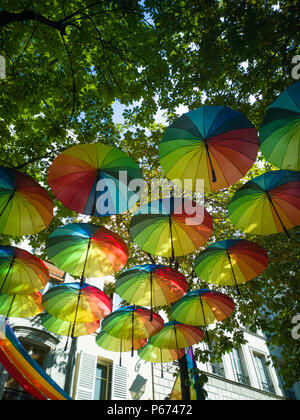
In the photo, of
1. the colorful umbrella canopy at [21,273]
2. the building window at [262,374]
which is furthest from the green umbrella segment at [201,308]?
the building window at [262,374]

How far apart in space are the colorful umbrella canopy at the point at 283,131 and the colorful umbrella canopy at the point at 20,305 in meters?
6.65

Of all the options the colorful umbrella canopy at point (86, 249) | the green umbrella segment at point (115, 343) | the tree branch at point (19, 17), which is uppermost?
the tree branch at point (19, 17)

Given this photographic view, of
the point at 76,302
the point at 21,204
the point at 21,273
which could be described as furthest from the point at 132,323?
the point at 21,204

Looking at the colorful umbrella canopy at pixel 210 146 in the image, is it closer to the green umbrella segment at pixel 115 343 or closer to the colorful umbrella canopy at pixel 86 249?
the colorful umbrella canopy at pixel 86 249

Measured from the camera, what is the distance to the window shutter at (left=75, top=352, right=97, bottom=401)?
984 cm

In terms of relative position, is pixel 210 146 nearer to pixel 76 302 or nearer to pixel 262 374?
pixel 76 302

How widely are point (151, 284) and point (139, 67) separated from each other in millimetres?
6030

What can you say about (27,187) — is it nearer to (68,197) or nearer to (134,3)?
(68,197)

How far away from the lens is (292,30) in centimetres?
509

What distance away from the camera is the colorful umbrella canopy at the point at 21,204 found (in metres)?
4.57

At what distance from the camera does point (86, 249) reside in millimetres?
5863

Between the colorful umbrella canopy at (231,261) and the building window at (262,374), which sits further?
the building window at (262,374)

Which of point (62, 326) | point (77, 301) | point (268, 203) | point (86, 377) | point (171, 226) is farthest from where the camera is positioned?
point (86, 377)
